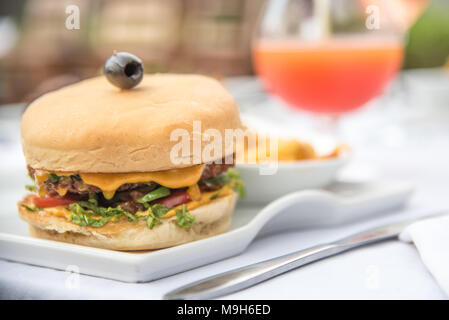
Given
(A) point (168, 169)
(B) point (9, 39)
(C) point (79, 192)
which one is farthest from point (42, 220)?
(B) point (9, 39)

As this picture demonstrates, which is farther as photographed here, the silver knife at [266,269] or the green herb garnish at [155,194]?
the green herb garnish at [155,194]

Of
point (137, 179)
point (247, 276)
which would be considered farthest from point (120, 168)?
point (247, 276)

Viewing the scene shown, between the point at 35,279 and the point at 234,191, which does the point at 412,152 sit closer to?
the point at 234,191

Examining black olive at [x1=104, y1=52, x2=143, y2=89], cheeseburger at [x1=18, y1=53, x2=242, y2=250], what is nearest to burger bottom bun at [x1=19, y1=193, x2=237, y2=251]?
cheeseburger at [x1=18, y1=53, x2=242, y2=250]

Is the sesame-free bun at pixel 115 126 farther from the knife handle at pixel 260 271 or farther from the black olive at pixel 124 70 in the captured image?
the knife handle at pixel 260 271

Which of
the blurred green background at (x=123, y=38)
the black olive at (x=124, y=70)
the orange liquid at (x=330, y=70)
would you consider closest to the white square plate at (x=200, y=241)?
the black olive at (x=124, y=70)

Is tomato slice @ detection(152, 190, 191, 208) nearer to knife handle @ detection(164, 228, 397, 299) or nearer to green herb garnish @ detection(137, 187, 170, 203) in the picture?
green herb garnish @ detection(137, 187, 170, 203)

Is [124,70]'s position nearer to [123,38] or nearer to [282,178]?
[282,178]
